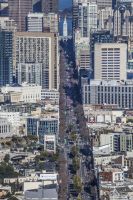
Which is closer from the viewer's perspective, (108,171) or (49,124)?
(108,171)

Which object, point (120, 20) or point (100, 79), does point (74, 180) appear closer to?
point (100, 79)

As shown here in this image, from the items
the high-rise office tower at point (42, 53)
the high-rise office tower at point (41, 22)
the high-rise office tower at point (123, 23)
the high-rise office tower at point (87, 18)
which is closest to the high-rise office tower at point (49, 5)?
the high-rise office tower at point (87, 18)

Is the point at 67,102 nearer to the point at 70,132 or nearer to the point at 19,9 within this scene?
the point at 70,132

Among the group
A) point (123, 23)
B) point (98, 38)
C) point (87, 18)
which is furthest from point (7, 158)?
point (87, 18)

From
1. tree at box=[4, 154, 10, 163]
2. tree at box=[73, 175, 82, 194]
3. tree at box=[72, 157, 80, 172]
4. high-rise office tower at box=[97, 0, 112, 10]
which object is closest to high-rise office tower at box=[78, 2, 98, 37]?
high-rise office tower at box=[97, 0, 112, 10]

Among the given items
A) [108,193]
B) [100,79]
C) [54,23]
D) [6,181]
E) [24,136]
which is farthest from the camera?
[54,23]

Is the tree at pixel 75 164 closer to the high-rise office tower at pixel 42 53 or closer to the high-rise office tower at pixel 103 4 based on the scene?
the high-rise office tower at pixel 42 53

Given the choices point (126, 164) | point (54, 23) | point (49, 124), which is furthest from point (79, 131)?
point (54, 23)
